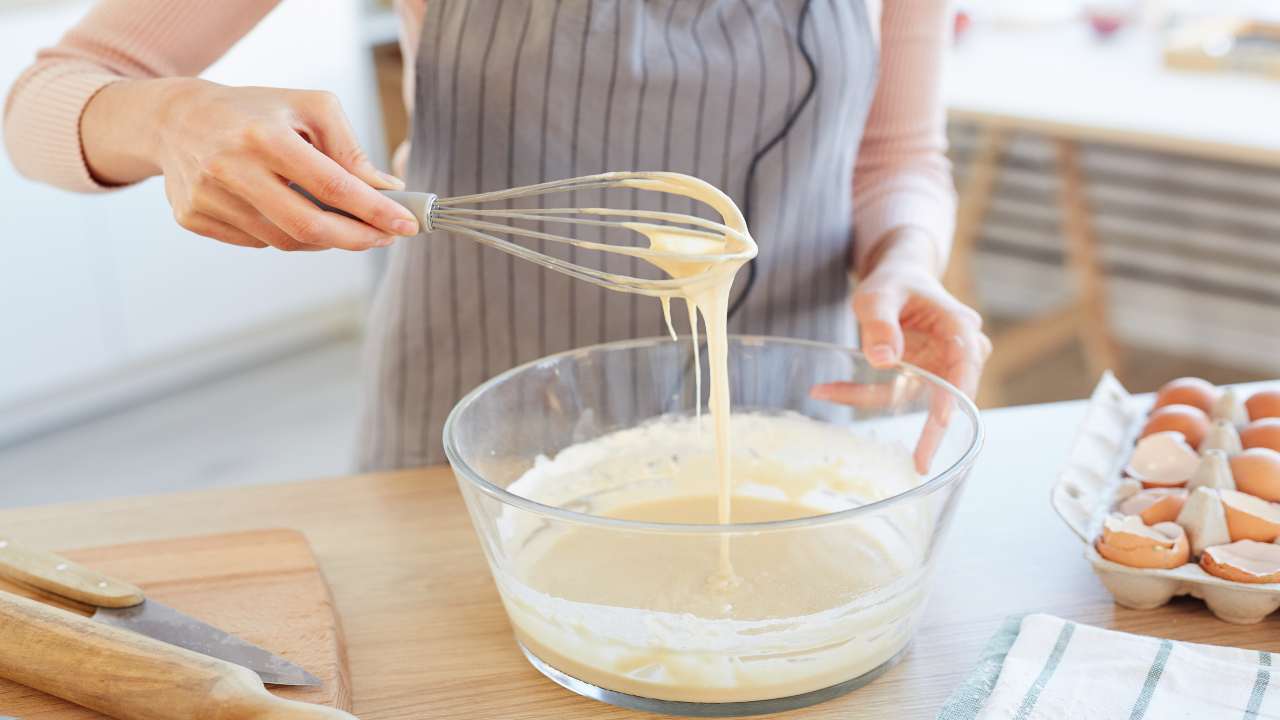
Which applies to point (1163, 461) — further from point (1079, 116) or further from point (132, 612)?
point (1079, 116)

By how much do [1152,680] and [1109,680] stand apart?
0.02 meters

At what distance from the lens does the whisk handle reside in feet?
2.35

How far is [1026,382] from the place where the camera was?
9.77 ft

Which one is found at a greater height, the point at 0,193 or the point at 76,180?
the point at 76,180

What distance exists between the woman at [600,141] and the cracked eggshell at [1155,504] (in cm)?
14

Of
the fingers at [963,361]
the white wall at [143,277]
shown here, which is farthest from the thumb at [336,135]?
the white wall at [143,277]

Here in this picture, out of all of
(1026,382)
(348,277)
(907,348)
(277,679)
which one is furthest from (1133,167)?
(277,679)

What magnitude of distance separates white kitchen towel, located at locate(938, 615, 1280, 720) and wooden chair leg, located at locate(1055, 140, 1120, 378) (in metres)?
2.06

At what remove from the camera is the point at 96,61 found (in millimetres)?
955

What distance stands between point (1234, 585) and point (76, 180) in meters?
0.83

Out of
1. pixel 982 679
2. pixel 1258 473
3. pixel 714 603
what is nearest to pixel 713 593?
pixel 714 603

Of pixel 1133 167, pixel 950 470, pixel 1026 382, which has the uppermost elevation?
pixel 950 470

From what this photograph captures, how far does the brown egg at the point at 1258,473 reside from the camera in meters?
0.79

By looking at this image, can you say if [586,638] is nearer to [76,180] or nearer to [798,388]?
[798,388]
